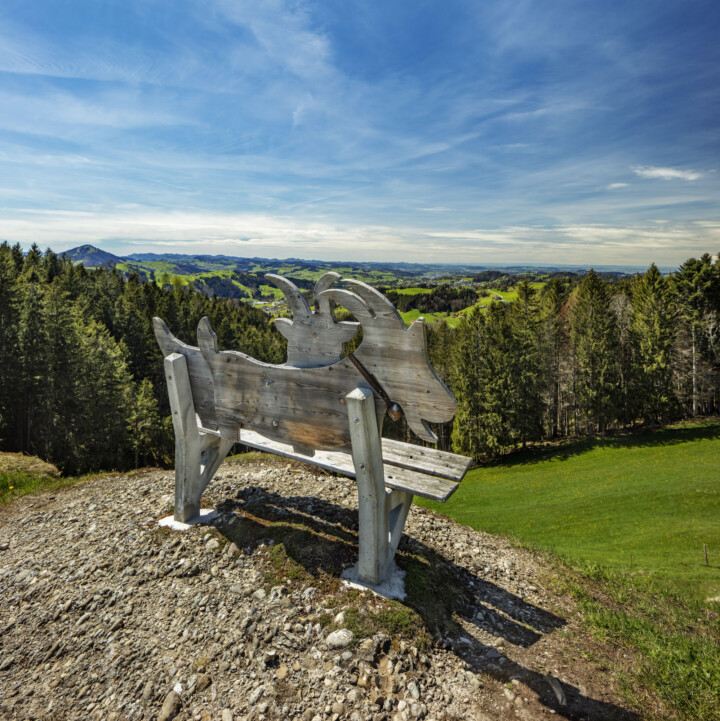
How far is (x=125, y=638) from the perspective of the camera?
195 inches

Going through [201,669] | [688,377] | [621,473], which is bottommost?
[621,473]

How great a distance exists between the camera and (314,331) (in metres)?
5.40

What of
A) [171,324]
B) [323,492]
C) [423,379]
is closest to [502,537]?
[323,492]

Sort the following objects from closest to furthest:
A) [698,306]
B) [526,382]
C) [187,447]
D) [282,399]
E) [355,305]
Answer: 1. [355,305]
2. [282,399]
3. [187,447]
4. [526,382]
5. [698,306]

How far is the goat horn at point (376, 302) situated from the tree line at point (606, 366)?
1121 inches

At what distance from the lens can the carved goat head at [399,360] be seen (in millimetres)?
4441

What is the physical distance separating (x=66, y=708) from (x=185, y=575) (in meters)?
1.75

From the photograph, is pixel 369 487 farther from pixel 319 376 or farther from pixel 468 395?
pixel 468 395

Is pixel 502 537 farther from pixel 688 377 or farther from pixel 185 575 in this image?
pixel 688 377

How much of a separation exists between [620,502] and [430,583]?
1700 centimetres

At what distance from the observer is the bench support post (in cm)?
645

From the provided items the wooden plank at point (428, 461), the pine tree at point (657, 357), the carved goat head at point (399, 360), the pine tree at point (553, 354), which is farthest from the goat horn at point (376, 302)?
the pine tree at point (553, 354)

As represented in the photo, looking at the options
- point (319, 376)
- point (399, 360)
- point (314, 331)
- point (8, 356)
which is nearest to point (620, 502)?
point (399, 360)

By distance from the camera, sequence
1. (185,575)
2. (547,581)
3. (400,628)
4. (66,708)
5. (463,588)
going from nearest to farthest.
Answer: (66,708) → (400,628) → (185,575) → (463,588) → (547,581)
